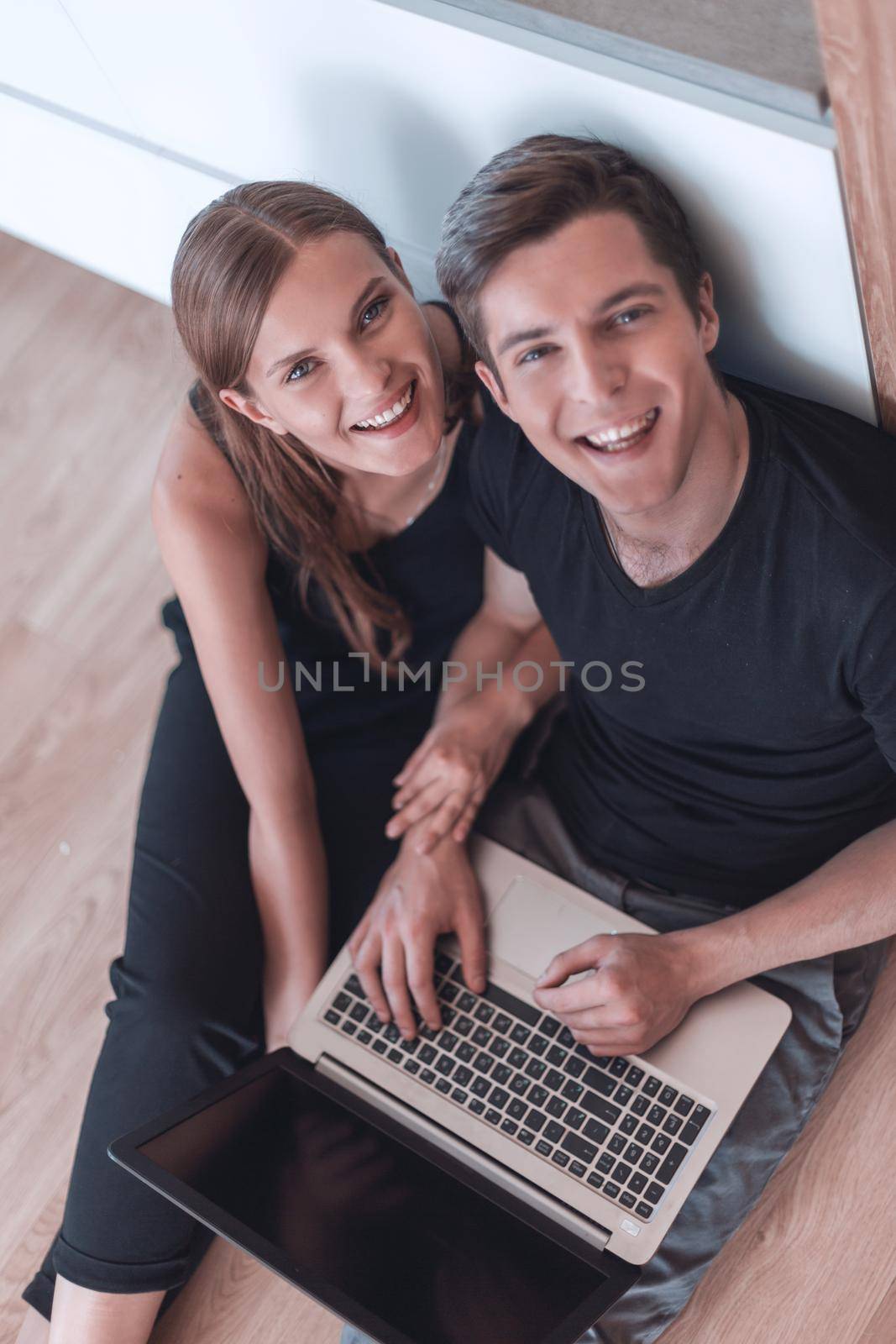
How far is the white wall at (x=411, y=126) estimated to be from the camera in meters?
0.89

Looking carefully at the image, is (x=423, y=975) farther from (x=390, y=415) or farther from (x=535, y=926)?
(x=390, y=415)

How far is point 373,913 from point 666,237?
74 centimetres

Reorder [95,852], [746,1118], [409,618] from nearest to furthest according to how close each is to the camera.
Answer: [746,1118]
[409,618]
[95,852]

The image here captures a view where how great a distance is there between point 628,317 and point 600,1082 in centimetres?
71

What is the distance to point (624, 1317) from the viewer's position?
4.02ft

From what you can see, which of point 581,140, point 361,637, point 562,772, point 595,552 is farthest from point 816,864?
point 581,140

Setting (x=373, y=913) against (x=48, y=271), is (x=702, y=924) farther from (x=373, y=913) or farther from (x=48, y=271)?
(x=48, y=271)

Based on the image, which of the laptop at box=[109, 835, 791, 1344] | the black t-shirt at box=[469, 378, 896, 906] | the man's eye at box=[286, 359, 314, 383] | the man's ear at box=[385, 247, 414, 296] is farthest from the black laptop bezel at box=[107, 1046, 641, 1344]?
the man's ear at box=[385, 247, 414, 296]

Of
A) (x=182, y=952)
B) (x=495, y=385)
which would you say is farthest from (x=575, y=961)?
(x=495, y=385)

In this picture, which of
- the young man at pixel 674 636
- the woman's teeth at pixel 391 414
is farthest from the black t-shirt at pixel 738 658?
the woman's teeth at pixel 391 414

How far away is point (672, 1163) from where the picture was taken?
113 cm

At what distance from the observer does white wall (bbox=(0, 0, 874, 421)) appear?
89cm

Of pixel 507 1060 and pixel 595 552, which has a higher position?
pixel 595 552

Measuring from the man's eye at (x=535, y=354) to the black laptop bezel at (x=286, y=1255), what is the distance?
0.72 meters
